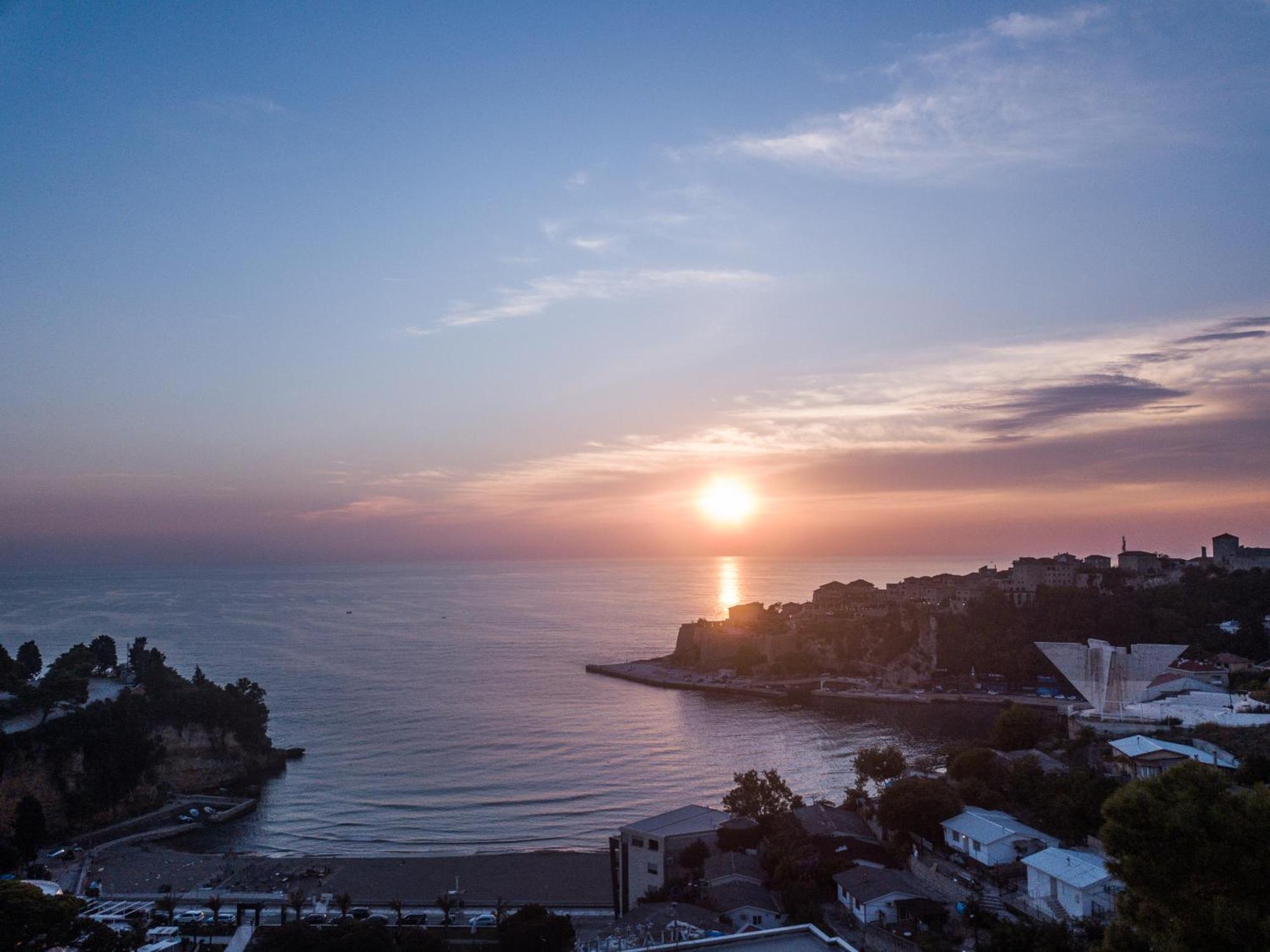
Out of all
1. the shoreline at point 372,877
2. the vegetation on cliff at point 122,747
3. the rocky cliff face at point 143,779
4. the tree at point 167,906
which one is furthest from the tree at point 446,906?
the rocky cliff face at point 143,779

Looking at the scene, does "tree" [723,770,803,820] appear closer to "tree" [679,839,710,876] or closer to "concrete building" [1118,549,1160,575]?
"tree" [679,839,710,876]

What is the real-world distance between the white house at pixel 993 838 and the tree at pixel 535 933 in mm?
5851

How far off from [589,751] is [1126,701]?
1488 cm

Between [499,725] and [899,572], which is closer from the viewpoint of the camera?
[499,725]

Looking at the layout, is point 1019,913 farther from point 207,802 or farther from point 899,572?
point 899,572

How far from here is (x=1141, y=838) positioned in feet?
21.9

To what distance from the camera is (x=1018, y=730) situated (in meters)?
18.4

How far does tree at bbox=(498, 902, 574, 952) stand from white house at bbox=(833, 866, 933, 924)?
3689mm

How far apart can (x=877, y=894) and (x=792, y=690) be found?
94.0 ft

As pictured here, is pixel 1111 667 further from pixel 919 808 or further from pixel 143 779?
pixel 143 779

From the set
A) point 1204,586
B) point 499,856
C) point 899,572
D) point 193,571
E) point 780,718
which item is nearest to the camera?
point 499,856

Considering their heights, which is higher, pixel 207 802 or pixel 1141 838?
pixel 1141 838

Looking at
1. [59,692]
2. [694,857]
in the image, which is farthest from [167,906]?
[59,692]

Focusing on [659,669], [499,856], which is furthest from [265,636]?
[499,856]
